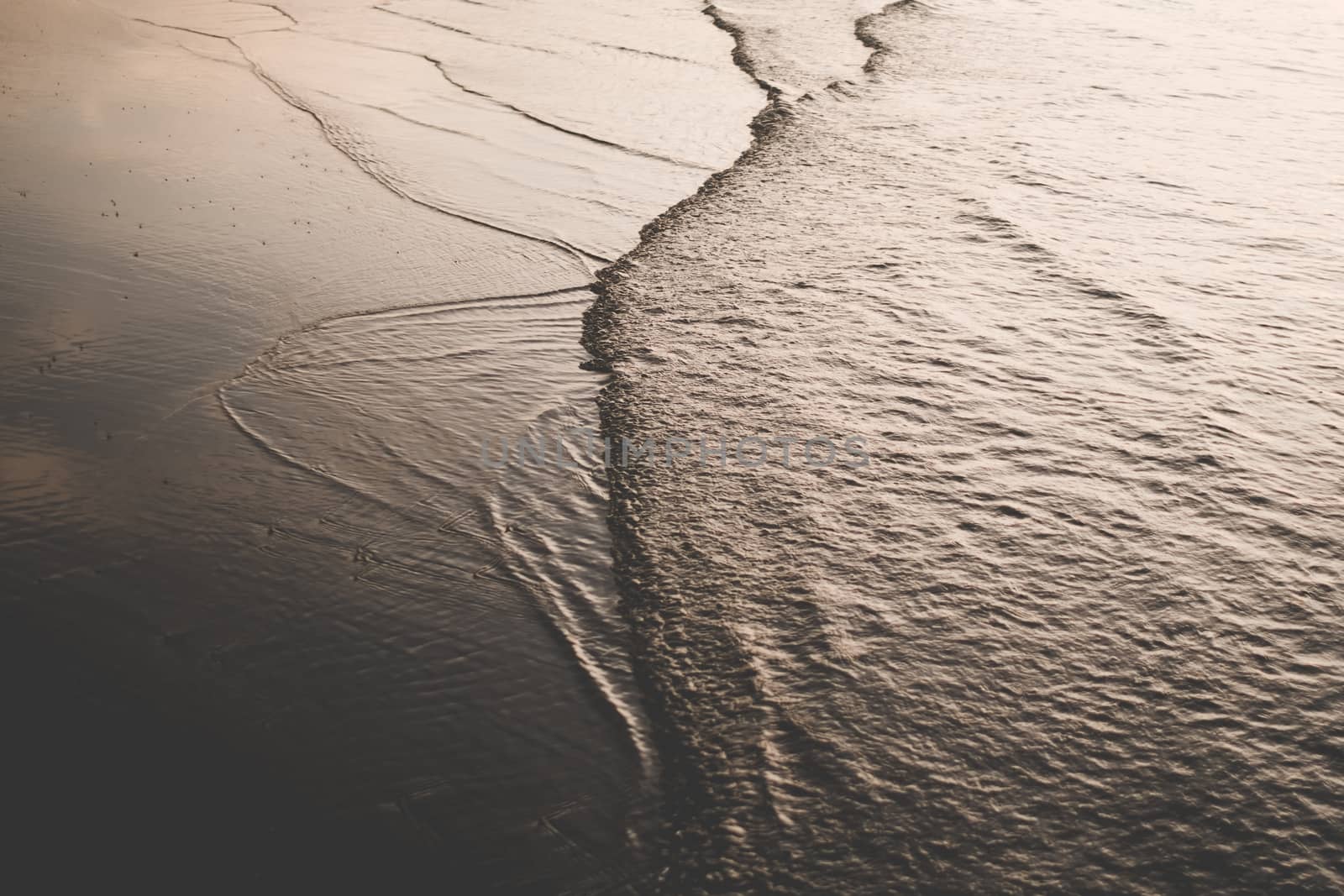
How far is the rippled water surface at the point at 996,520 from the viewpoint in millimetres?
2225

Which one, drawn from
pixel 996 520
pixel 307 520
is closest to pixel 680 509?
pixel 996 520

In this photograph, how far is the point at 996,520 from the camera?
318 centimetres

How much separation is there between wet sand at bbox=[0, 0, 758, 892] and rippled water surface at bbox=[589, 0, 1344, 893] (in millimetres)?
272

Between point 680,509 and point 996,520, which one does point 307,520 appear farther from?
point 996,520

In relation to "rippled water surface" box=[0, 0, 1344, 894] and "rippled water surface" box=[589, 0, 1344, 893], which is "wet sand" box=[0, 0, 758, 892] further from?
"rippled water surface" box=[589, 0, 1344, 893]

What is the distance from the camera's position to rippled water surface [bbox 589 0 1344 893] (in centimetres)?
222

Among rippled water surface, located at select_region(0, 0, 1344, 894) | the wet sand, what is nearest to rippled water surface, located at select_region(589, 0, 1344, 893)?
rippled water surface, located at select_region(0, 0, 1344, 894)

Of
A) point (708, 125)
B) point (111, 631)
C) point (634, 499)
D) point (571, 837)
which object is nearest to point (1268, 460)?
point (634, 499)

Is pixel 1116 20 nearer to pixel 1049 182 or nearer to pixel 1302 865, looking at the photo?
pixel 1049 182

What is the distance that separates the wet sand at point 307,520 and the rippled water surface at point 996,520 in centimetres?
27

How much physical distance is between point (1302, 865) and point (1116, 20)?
10617 millimetres

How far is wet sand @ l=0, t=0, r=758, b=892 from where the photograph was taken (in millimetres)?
2188

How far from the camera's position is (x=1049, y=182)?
604 cm

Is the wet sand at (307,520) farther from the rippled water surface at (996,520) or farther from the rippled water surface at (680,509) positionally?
the rippled water surface at (996,520)
